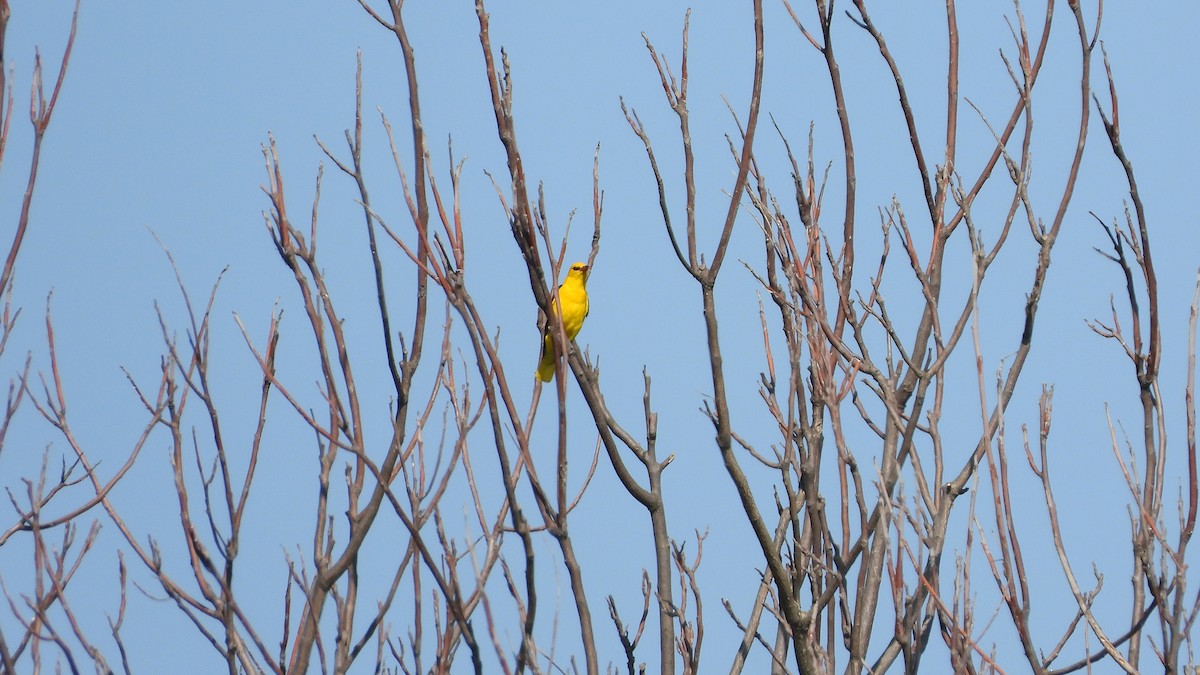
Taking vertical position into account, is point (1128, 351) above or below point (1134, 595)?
above

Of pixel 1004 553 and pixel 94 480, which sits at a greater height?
pixel 94 480

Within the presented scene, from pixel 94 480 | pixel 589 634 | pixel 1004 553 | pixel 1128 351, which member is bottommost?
pixel 589 634

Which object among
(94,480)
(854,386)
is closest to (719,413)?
(854,386)

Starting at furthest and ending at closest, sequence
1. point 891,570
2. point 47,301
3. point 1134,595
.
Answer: point 47,301 < point 1134,595 < point 891,570

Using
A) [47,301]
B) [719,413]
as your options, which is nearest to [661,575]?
[719,413]

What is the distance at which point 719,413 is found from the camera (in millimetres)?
3271

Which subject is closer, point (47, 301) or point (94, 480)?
point (94, 480)

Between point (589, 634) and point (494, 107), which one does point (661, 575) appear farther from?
point (494, 107)

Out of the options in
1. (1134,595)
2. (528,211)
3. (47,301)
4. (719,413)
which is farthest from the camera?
(47,301)

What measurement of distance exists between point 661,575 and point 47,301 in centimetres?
197

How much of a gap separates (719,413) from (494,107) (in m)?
1.03

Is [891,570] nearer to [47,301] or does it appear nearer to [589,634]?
[589,634]

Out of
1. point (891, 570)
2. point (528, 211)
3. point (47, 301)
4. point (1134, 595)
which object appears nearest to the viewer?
point (528, 211)

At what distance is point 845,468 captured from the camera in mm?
3152
